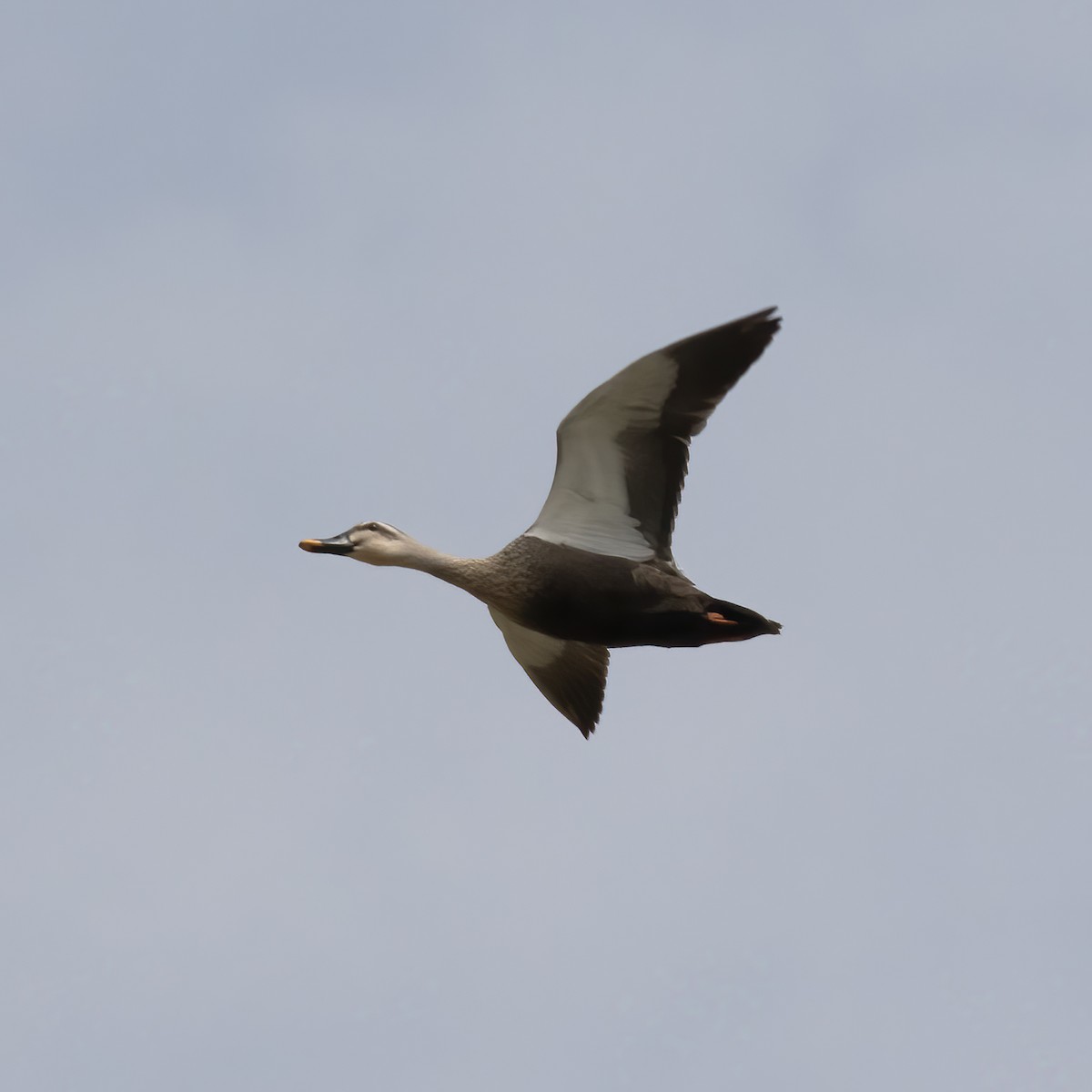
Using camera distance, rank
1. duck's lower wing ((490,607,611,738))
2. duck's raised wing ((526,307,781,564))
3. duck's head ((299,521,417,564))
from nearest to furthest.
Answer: duck's raised wing ((526,307,781,564)), duck's head ((299,521,417,564)), duck's lower wing ((490,607,611,738))

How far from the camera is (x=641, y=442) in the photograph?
58.9 ft

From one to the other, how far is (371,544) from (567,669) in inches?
99.5

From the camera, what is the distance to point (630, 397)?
17766 millimetres

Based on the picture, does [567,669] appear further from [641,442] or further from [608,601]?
[641,442]

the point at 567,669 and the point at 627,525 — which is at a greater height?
the point at 627,525

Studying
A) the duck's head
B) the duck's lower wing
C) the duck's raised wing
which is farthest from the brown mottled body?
the duck's lower wing

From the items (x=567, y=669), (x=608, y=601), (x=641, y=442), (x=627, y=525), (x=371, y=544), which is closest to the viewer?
(x=608, y=601)

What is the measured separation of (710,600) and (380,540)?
305 cm

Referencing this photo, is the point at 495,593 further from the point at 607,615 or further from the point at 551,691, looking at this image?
the point at 551,691

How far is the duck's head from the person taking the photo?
1888 cm

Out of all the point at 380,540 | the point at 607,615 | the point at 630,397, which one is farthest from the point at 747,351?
the point at 380,540

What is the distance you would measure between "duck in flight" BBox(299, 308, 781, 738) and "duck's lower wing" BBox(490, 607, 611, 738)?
2.09 metres

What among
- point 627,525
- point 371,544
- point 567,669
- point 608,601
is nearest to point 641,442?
point 627,525

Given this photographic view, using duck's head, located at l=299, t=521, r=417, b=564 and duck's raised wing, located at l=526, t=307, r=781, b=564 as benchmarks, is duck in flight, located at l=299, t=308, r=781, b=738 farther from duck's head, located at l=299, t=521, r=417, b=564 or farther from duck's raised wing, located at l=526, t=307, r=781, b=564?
duck's head, located at l=299, t=521, r=417, b=564
